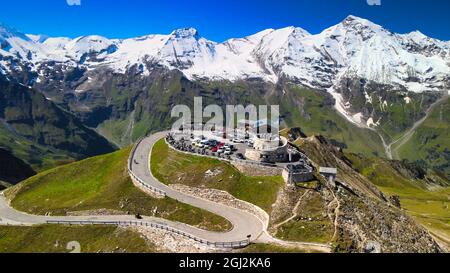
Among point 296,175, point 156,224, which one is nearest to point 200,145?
point 296,175

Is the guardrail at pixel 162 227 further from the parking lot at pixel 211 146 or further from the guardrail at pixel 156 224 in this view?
the parking lot at pixel 211 146

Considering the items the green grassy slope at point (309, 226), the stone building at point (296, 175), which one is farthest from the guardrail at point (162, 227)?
the stone building at point (296, 175)

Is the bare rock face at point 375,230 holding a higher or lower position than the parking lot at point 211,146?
lower

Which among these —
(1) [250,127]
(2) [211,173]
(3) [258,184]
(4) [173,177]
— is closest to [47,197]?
(4) [173,177]

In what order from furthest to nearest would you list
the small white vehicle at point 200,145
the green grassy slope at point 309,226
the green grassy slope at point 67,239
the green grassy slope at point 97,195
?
1. the small white vehicle at point 200,145
2. the green grassy slope at point 97,195
3. the green grassy slope at point 67,239
4. the green grassy slope at point 309,226

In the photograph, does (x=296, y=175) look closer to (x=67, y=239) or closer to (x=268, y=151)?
(x=268, y=151)
